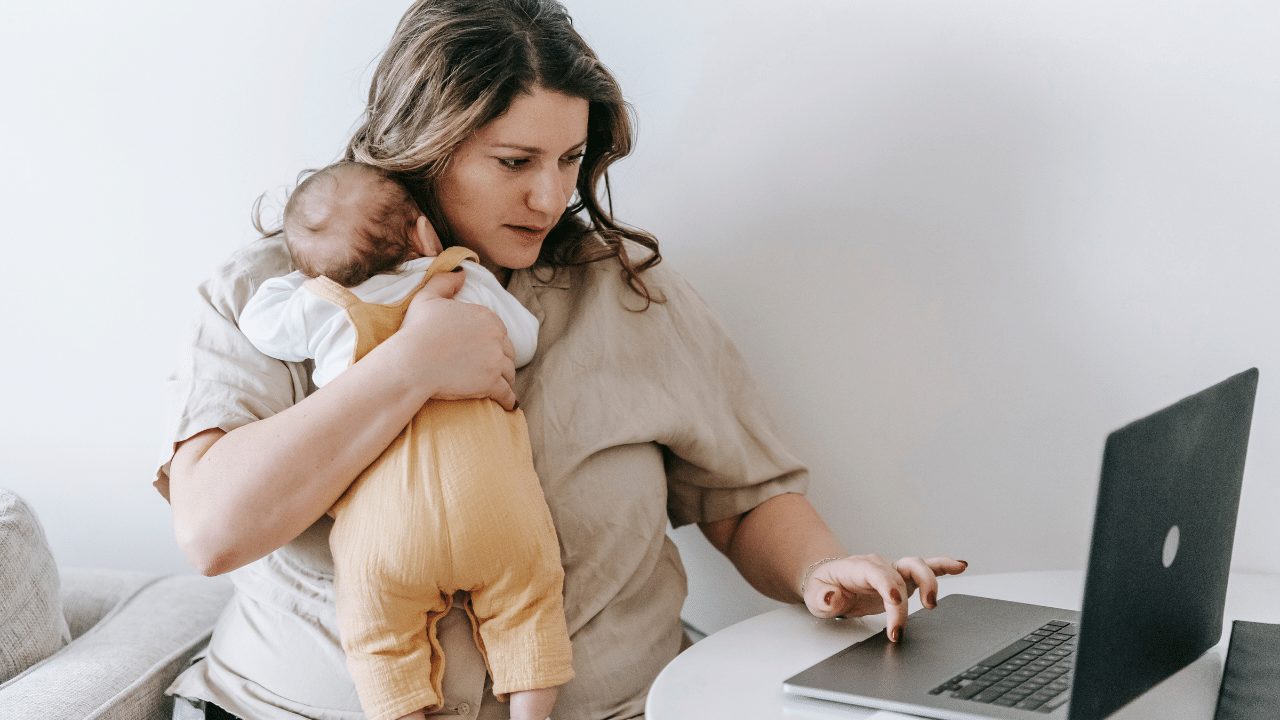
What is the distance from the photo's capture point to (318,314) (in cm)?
122

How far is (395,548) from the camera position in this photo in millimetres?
1136

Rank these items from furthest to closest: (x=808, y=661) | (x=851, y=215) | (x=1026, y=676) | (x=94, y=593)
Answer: (x=94, y=593) < (x=851, y=215) < (x=808, y=661) < (x=1026, y=676)

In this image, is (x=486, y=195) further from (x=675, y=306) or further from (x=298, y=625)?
(x=298, y=625)

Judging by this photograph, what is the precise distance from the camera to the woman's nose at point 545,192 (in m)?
1.33

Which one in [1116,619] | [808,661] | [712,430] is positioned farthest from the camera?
[712,430]

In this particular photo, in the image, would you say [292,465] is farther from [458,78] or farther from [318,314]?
[458,78]

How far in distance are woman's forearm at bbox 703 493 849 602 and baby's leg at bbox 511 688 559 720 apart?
317 mm

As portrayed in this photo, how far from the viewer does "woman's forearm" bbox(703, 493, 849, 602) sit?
136cm

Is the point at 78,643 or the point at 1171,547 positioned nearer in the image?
the point at 1171,547

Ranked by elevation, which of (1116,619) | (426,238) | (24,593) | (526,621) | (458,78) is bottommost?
(24,593)

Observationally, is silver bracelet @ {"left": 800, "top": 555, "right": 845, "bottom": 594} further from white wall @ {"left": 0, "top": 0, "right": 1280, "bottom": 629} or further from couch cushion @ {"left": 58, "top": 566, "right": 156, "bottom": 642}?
couch cushion @ {"left": 58, "top": 566, "right": 156, "bottom": 642}

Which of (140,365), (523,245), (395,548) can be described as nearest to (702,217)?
(523,245)

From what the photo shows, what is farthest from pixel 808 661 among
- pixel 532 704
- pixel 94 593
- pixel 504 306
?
pixel 94 593

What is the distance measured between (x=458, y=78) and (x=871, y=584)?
2.36 feet
